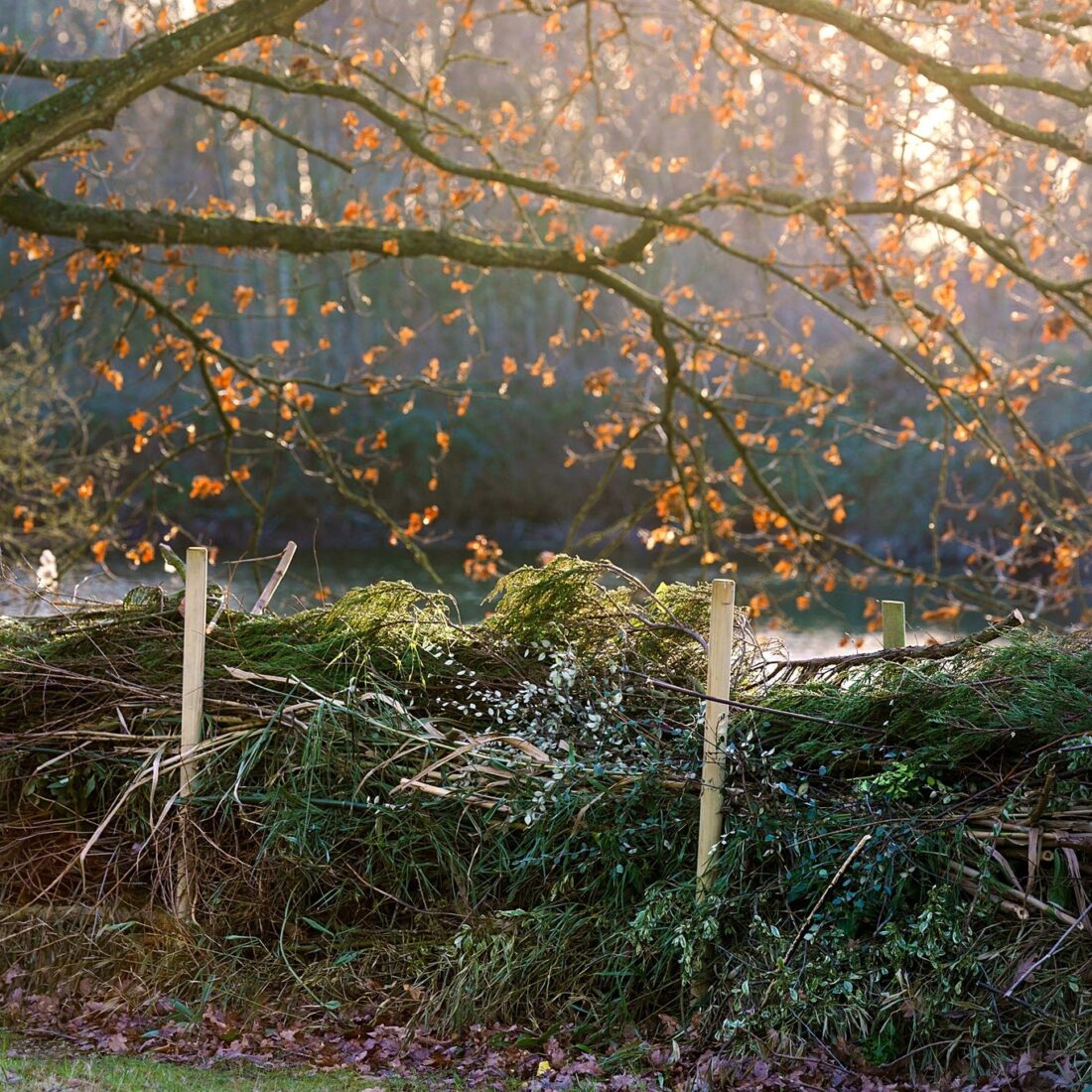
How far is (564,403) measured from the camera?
30125 mm

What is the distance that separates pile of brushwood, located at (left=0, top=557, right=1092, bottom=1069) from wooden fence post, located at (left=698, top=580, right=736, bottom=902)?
6cm

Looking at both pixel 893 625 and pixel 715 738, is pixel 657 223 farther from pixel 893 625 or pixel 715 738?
pixel 715 738

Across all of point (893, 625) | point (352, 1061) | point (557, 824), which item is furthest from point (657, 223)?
point (352, 1061)

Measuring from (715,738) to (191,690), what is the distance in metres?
2.16

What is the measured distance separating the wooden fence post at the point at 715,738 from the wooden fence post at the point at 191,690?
6.80 feet

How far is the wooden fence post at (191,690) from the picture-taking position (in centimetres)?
564

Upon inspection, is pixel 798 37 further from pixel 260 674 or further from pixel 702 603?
pixel 260 674

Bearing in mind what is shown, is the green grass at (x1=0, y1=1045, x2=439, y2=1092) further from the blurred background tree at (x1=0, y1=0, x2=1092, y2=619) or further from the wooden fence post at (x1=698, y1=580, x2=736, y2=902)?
the blurred background tree at (x1=0, y1=0, x2=1092, y2=619)

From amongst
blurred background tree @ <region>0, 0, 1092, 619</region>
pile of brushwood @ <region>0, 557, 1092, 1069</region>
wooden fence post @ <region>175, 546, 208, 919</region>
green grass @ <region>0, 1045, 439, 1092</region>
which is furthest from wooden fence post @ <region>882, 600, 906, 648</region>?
wooden fence post @ <region>175, 546, 208, 919</region>

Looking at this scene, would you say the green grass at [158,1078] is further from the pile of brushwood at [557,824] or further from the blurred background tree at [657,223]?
the blurred background tree at [657,223]

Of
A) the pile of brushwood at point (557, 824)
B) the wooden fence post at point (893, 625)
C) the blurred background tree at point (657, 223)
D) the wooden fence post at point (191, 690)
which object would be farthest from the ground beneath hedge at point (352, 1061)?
the blurred background tree at point (657, 223)

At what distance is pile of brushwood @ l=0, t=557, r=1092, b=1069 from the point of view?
15.4 feet

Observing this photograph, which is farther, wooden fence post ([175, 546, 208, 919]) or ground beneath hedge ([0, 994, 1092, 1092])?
wooden fence post ([175, 546, 208, 919])

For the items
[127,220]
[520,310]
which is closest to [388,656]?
[127,220]
